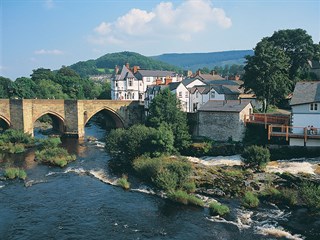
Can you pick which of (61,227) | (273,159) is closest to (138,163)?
(61,227)

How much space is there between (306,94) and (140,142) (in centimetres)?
2092

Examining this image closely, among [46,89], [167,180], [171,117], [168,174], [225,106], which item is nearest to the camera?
[167,180]

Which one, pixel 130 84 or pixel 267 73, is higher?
pixel 267 73

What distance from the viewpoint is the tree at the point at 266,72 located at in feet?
157

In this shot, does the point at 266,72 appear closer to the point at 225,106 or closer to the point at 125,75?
the point at 225,106

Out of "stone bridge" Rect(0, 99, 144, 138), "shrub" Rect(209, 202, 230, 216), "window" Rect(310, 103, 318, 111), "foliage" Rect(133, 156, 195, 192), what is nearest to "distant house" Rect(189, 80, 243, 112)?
"stone bridge" Rect(0, 99, 144, 138)

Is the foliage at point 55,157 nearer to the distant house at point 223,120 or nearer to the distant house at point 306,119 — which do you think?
the distant house at point 223,120

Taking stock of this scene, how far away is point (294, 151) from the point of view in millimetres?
37906

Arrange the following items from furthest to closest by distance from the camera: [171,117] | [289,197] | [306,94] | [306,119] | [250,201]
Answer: [171,117] → [306,94] → [306,119] → [289,197] → [250,201]

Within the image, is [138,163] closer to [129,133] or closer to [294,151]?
[129,133]

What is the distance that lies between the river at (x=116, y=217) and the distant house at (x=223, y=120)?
16.1m

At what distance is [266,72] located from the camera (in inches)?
1887

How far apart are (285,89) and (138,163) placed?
1041 inches

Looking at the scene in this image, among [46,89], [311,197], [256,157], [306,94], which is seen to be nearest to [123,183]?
[256,157]
